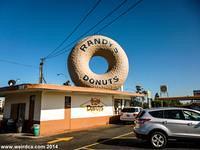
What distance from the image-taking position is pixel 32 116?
51.5ft

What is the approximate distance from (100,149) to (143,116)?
7.54 ft

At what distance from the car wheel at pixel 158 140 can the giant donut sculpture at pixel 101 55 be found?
10.9 metres

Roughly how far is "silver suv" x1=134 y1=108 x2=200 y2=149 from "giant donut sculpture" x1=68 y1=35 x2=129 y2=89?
10553mm

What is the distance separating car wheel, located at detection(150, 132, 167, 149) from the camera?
9211 mm

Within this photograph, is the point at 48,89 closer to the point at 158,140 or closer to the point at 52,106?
the point at 52,106

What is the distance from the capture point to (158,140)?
9.30 metres

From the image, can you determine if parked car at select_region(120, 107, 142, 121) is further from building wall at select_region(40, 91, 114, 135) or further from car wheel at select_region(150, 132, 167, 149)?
car wheel at select_region(150, 132, 167, 149)

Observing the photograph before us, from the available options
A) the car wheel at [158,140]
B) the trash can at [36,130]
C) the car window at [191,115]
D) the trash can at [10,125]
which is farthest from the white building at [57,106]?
the car window at [191,115]

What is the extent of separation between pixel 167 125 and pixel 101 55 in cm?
1356

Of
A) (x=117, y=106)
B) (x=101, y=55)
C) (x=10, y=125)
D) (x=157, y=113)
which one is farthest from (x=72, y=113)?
(x=157, y=113)

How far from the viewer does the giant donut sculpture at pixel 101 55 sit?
19.8 m

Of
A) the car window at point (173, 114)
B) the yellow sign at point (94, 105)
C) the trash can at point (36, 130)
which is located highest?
the yellow sign at point (94, 105)

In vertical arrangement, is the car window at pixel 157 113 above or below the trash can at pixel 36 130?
above

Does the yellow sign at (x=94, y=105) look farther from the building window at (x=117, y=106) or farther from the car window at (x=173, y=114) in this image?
the car window at (x=173, y=114)
